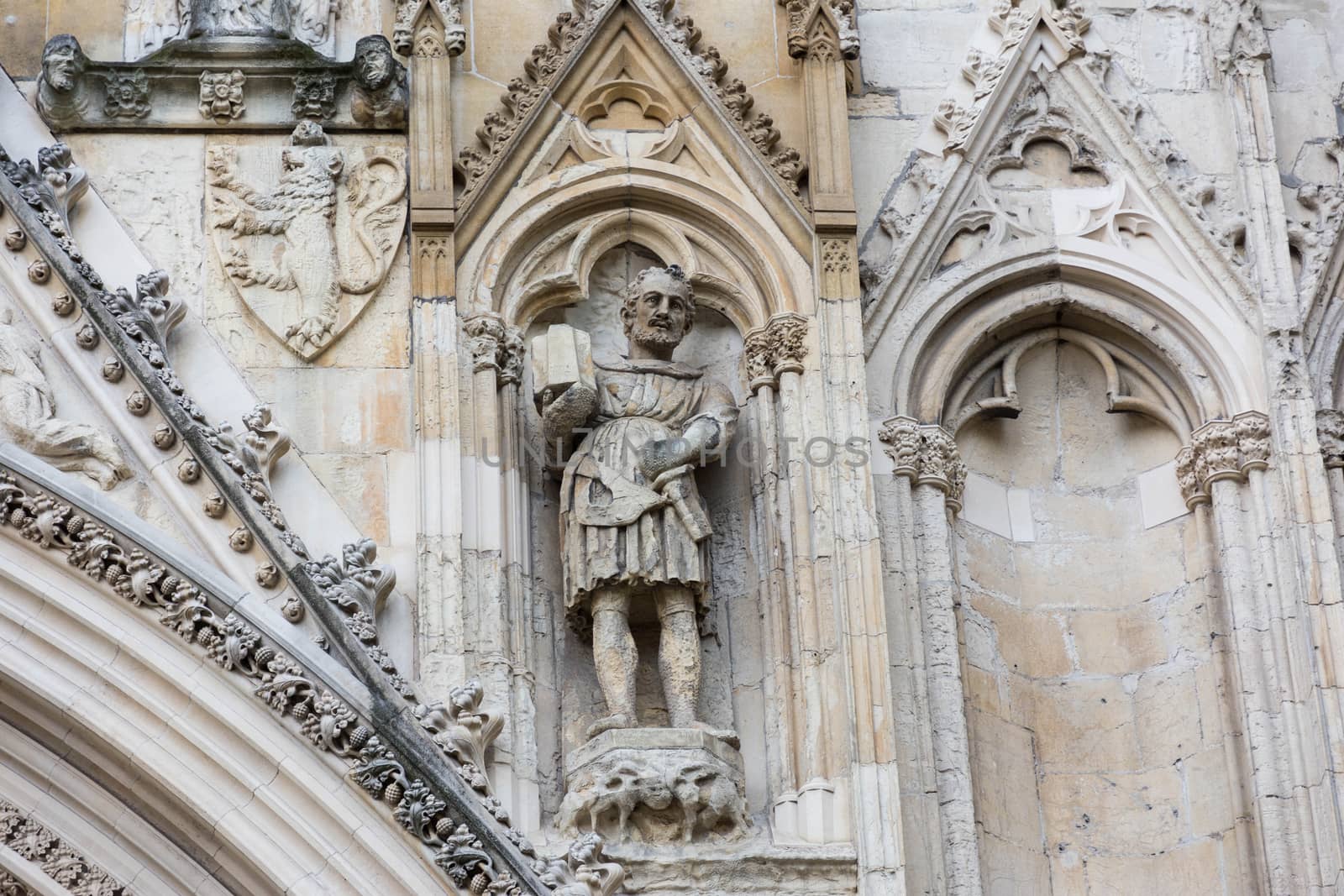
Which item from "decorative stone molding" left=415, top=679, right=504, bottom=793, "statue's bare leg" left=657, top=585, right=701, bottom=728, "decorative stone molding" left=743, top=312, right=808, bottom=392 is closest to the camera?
"decorative stone molding" left=415, top=679, right=504, bottom=793

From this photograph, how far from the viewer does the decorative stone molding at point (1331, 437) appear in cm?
1301

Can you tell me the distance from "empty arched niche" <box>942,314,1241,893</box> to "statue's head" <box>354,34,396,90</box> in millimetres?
2600

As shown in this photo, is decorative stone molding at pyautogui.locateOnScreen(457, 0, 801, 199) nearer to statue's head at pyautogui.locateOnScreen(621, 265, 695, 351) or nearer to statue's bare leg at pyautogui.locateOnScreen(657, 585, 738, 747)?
statue's head at pyautogui.locateOnScreen(621, 265, 695, 351)

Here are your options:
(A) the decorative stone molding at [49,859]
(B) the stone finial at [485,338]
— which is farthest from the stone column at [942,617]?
(A) the decorative stone molding at [49,859]

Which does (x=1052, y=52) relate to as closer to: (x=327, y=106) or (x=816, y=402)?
(x=816, y=402)

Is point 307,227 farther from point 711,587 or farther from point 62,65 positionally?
point 711,587

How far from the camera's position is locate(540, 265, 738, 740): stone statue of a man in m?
12.3

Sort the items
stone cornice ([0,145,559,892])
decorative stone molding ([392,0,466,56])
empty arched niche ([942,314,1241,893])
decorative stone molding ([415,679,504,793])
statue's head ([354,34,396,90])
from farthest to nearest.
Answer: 1. decorative stone molding ([392,0,466,56])
2. statue's head ([354,34,396,90])
3. empty arched niche ([942,314,1241,893])
4. decorative stone molding ([415,679,504,793])
5. stone cornice ([0,145,559,892])

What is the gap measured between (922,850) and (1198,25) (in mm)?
4024

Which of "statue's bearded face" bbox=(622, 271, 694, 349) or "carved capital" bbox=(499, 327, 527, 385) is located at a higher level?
"statue's bearded face" bbox=(622, 271, 694, 349)

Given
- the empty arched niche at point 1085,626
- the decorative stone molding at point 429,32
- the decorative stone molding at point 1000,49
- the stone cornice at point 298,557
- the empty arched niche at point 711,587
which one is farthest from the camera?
the decorative stone molding at point 1000,49

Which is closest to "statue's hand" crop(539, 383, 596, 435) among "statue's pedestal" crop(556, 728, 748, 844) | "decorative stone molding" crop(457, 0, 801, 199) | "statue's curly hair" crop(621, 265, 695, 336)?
"statue's curly hair" crop(621, 265, 695, 336)

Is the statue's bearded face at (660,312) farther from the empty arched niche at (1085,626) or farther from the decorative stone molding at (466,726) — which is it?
the decorative stone molding at (466,726)

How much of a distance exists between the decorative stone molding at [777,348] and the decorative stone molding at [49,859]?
3168 mm
